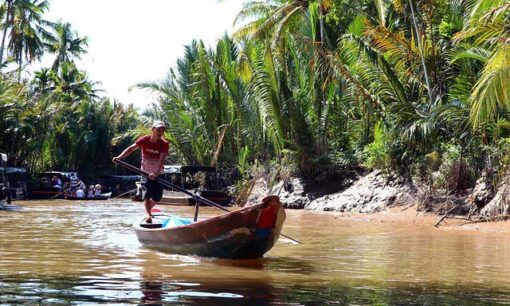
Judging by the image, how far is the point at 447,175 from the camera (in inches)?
716

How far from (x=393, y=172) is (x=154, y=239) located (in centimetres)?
1196

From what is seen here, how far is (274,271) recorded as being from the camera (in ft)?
27.4

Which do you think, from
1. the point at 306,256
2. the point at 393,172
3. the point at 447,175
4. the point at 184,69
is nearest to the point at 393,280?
the point at 306,256

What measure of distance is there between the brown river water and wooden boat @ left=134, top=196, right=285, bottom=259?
17 cm

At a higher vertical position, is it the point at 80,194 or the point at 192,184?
the point at 192,184

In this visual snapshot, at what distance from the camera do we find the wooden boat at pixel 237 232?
8.85 meters

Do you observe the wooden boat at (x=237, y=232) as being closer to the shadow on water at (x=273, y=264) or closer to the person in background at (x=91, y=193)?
the shadow on water at (x=273, y=264)

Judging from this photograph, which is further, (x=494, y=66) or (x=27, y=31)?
(x=27, y=31)

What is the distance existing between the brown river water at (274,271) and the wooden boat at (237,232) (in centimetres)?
17

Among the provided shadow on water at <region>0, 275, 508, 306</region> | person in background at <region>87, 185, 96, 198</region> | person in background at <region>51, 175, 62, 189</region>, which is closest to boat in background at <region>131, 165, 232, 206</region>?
person in background at <region>87, 185, 96, 198</region>

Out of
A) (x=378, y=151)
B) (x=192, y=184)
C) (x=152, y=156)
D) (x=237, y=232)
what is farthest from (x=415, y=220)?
(x=192, y=184)

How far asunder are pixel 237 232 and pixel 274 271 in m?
0.81

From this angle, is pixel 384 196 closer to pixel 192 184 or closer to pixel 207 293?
pixel 192 184

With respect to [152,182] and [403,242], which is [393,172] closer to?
[403,242]
